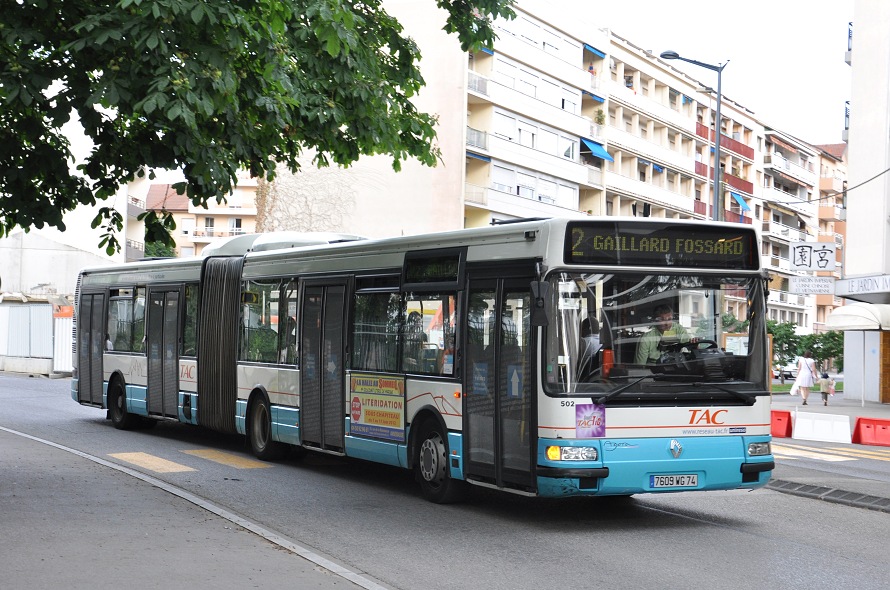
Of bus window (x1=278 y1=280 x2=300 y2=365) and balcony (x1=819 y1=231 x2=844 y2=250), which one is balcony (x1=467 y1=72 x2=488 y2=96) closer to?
bus window (x1=278 y1=280 x2=300 y2=365)

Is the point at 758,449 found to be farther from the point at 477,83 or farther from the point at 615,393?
the point at 477,83

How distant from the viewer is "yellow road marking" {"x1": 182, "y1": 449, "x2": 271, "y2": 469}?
16.2 meters

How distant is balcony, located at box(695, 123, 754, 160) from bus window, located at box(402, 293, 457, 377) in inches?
3106

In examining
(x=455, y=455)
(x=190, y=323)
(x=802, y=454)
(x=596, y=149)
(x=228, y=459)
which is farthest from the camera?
(x=596, y=149)

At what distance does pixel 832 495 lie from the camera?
13.9 metres

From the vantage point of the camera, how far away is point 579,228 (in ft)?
36.2

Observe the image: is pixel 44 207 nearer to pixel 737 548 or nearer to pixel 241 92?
pixel 241 92

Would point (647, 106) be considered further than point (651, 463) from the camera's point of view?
Yes

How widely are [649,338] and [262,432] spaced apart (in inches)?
298

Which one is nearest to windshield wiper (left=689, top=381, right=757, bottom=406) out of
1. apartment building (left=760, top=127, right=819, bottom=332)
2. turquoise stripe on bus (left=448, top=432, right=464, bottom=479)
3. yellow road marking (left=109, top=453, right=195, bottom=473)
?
turquoise stripe on bus (left=448, top=432, right=464, bottom=479)

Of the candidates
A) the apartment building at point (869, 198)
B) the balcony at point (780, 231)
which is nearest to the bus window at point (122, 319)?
the apartment building at point (869, 198)

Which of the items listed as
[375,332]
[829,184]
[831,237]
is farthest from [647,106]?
[375,332]

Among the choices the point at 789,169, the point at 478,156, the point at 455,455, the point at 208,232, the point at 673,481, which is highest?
the point at 789,169

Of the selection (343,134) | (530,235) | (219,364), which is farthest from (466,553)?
(219,364)
